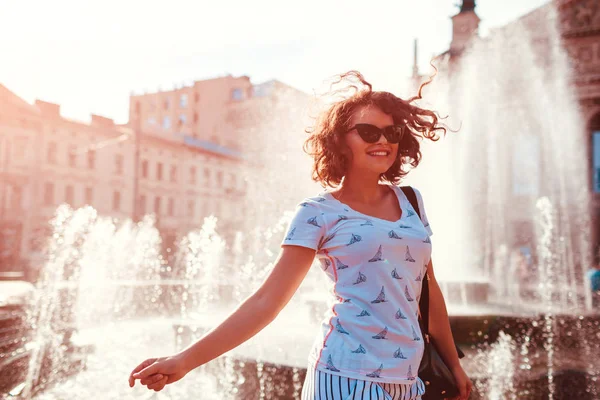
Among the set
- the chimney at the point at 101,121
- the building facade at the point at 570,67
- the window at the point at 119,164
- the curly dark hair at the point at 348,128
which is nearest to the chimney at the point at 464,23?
the building facade at the point at 570,67

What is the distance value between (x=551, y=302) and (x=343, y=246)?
1424 cm

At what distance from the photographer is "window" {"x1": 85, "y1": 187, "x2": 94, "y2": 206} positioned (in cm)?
3691

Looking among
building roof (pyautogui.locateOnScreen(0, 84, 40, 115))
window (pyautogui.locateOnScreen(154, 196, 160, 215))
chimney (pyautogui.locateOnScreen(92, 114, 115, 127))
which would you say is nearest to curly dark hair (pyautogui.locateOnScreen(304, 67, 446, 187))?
building roof (pyautogui.locateOnScreen(0, 84, 40, 115))

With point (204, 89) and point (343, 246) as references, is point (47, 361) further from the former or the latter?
point (204, 89)

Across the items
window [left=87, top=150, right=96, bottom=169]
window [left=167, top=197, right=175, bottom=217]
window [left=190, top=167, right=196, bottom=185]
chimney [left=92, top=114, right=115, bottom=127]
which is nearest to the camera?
chimney [left=92, top=114, right=115, bottom=127]

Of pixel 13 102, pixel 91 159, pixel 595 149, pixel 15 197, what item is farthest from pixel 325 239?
pixel 91 159

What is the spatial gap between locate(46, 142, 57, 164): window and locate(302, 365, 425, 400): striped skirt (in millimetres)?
35740

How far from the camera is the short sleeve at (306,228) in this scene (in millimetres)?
1712

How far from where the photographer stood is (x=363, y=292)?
1.70 metres

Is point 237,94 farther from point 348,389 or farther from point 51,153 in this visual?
point 348,389

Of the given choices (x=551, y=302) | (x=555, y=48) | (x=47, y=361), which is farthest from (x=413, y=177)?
(x=555, y=48)

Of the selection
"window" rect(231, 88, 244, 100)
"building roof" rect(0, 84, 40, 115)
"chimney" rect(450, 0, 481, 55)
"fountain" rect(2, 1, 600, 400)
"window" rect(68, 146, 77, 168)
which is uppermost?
"window" rect(231, 88, 244, 100)

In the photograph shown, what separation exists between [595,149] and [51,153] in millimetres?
29801

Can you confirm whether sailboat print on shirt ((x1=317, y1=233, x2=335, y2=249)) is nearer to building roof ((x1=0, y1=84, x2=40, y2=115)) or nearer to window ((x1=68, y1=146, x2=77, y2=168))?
building roof ((x1=0, y1=84, x2=40, y2=115))
